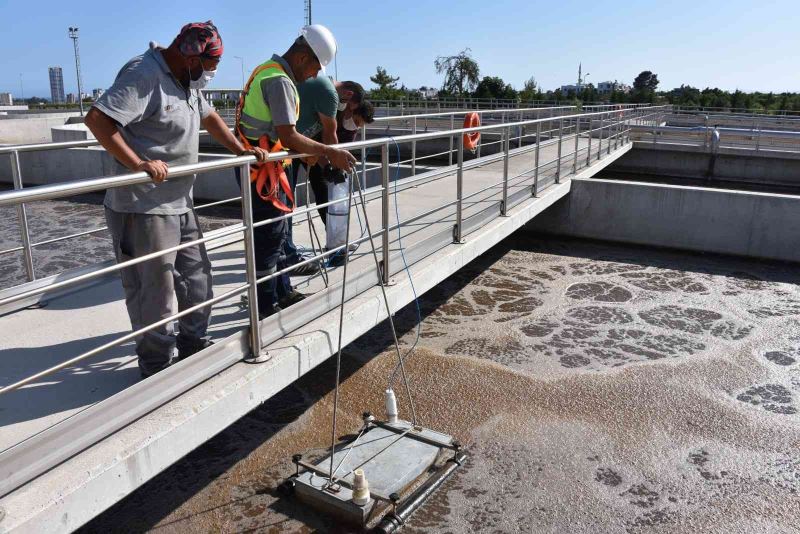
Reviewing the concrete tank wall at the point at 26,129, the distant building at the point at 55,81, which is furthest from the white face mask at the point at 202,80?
the distant building at the point at 55,81

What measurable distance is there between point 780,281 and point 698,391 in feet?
12.6

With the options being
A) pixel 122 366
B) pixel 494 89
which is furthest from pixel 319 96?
pixel 494 89

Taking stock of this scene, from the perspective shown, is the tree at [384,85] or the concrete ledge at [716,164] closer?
the concrete ledge at [716,164]

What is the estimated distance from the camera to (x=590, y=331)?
6.17 m

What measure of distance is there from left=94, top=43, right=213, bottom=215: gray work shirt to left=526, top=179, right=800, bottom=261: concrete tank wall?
25.2ft

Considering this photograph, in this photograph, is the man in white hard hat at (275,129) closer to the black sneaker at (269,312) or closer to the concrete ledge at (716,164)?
the black sneaker at (269,312)

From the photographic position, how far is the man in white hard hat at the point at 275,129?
3.57m

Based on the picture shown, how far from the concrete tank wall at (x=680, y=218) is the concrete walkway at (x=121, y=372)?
177 inches

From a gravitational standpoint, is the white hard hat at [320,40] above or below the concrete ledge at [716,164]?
above

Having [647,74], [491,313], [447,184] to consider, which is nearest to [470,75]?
[647,74]

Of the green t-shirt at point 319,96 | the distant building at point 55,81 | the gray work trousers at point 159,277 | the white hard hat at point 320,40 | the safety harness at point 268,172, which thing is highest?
the distant building at point 55,81

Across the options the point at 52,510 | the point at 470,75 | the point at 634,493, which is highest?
the point at 470,75

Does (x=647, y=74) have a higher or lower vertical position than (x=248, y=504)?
higher

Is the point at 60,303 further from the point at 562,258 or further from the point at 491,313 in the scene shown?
the point at 562,258
